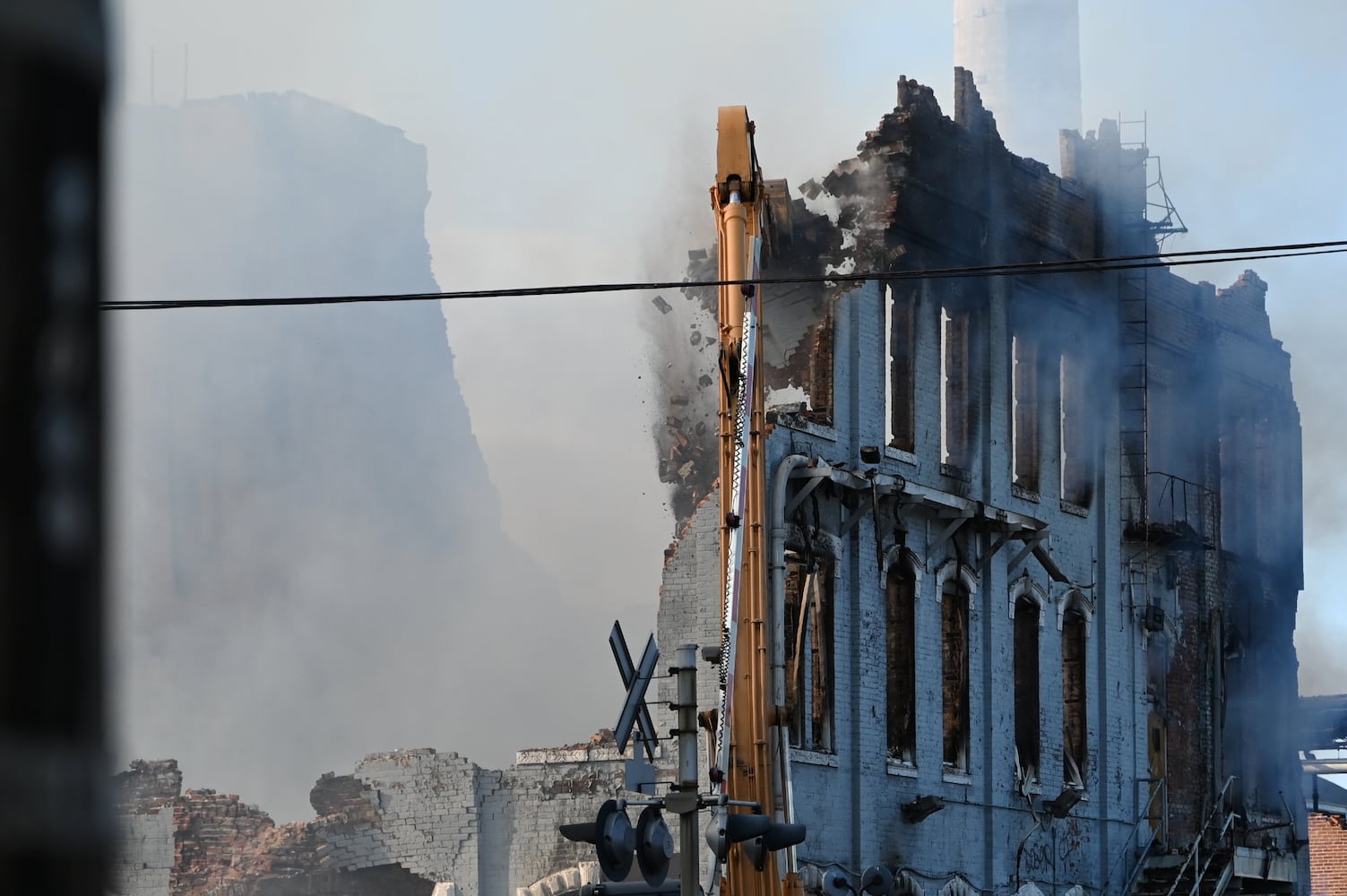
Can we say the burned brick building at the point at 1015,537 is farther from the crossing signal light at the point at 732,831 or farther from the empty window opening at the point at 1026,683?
the crossing signal light at the point at 732,831

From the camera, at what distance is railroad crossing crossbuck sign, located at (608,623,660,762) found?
41.0 feet

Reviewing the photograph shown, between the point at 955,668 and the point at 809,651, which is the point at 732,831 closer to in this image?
the point at 809,651

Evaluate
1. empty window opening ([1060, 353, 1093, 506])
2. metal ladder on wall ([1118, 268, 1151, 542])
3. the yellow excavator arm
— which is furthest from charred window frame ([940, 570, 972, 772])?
the yellow excavator arm

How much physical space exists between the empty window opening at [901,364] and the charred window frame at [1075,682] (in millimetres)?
4305

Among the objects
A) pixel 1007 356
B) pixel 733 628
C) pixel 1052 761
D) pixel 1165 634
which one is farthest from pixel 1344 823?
pixel 733 628

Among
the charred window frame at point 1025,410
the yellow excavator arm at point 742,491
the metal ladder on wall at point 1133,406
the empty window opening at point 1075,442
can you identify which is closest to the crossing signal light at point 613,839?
the yellow excavator arm at point 742,491

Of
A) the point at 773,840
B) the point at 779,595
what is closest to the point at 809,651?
the point at 779,595

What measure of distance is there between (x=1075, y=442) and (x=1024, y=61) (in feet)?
48.6

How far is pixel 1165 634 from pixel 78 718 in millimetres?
28303

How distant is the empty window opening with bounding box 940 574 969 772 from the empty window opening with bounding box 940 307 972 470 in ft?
5.58

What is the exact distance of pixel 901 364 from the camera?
78.1 ft

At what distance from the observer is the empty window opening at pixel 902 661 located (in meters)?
22.8

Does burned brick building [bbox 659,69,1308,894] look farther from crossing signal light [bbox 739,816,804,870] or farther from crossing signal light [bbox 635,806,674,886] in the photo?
crossing signal light [bbox 635,806,674,886]

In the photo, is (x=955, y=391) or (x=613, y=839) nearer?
(x=613, y=839)
